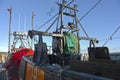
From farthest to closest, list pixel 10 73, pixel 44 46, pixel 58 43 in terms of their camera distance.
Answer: pixel 10 73
pixel 58 43
pixel 44 46

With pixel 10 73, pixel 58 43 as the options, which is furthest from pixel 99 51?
pixel 10 73

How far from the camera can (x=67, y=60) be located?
686 centimetres

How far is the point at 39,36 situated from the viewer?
7402 millimetres

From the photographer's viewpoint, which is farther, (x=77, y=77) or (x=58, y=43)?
(x=58, y=43)

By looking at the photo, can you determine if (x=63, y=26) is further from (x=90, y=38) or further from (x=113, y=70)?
(x=113, y=70)

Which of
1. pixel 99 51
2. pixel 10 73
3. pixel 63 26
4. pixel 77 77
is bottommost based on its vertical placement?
pixel 10 73

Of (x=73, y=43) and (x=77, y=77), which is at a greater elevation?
(x=73, y=43)

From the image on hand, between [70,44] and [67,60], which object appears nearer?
[67,60]

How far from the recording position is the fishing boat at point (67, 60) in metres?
3.65

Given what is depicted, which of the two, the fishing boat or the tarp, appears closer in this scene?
the fishing boat

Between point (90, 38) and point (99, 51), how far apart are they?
169 inches

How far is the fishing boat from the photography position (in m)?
3.65

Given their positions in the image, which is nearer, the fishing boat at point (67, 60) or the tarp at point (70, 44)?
the fishing boat at point (67, 60)

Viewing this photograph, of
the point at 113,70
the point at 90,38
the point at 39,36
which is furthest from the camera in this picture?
the point at 90,38
